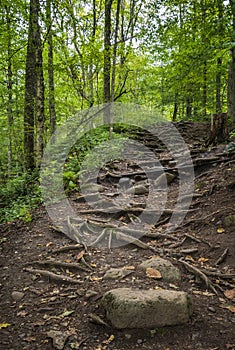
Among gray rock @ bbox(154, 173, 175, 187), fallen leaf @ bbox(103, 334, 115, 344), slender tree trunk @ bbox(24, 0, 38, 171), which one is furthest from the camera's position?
slender tree trunk @ bbox(24, 0, 38, 171)

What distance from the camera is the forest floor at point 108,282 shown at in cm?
302

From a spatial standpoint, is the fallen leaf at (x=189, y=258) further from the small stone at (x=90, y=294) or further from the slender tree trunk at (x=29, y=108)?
the slender tree trunk at (x=29, y=108)

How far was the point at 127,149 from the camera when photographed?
460 inches

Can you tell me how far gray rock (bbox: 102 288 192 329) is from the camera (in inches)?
122

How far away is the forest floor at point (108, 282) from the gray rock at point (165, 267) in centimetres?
12

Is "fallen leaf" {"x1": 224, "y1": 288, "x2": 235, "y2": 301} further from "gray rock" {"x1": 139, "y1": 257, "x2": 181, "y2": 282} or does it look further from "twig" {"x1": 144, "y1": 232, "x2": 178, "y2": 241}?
"twig" {"x1": 144, "y1": 232, "x2": 178, "y2": 241}

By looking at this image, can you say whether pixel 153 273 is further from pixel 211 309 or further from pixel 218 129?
pixel 218 129

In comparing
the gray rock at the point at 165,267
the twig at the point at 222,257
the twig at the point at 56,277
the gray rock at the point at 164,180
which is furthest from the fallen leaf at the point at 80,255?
the gray rock at the point at 164,180

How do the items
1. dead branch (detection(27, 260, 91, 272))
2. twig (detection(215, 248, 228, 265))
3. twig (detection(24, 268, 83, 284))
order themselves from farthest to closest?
dead branch (detection(27, 260, 91, 272)), twig (detection(215, 248, 228, 265)), twig (detection(24, 268, 83, 284))

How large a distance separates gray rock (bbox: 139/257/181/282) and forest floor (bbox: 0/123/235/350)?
0.39ft

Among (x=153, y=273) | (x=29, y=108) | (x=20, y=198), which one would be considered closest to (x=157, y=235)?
(x=153, y=273)

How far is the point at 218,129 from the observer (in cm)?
932

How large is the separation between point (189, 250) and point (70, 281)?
2.11 metres

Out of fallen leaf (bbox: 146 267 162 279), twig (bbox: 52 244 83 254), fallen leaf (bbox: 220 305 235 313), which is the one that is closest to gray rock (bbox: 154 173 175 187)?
twig (bbox: 52 244 83 254)
